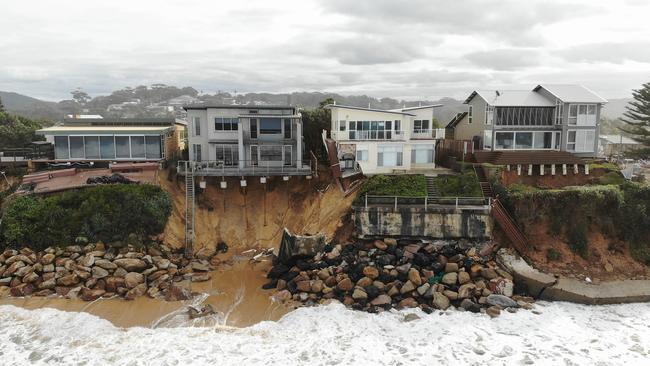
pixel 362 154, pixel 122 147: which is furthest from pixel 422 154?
pixel 122 147

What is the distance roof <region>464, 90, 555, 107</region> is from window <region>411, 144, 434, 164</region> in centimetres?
627

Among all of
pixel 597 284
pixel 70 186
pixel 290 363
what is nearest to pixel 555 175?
pixel 597 284

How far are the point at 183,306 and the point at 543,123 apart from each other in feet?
99.5

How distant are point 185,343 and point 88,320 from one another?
18.6 feet

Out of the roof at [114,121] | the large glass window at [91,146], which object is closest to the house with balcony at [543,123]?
the roof at [114,121]

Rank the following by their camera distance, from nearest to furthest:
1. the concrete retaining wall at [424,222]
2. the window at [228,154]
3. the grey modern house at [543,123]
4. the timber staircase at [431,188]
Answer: the concrete retaining wall at [424,222] < the timber staircase at [431,188] < the window at [228,154] < the grey modern house at [543,123]

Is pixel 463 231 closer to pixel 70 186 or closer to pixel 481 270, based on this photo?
pixel 481 270

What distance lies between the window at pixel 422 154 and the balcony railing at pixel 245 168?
26.9 feet

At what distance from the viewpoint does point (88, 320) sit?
68.8 ft

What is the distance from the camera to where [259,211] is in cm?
3088

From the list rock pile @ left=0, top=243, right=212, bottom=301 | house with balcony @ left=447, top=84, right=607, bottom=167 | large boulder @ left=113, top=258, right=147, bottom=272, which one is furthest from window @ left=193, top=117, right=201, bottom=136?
house with balcony @ left=447, top=84, right=607, bottom=167

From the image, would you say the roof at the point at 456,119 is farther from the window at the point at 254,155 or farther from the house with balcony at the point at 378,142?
the window at the point at 254,155

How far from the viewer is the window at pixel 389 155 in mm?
32250

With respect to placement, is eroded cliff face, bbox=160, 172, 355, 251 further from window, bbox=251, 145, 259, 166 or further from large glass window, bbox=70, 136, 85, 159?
large glass window, bbox=70, 136, 85, 159
